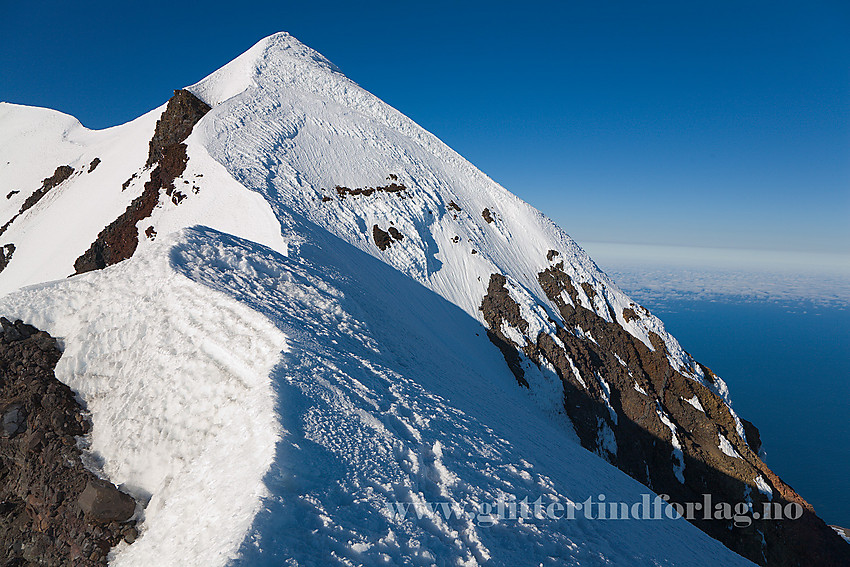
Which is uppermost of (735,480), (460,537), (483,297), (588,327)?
A: (588,327)

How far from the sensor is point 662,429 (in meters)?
28.0

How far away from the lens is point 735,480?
2669 centimetres

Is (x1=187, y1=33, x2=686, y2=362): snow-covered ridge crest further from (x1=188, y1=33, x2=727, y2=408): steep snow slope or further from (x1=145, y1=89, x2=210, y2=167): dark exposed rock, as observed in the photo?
(x1=145, y1=89, x2=210, y2=167): dark exposed rock

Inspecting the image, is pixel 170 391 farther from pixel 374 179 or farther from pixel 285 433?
pixel 374 179

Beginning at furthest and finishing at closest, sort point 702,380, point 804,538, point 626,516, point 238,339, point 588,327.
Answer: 1. point 702,380
2. point 588,327
3. point 804,538
4. point 626,516
5. point 238,339

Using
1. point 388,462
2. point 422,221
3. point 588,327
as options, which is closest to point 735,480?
point 588,327

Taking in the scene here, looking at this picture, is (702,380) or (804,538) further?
(702,380)

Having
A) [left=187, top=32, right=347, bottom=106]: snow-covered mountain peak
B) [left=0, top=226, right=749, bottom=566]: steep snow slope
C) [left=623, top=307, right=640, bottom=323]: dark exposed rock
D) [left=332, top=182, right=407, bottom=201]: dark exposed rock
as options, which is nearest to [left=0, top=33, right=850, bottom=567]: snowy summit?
[left=0, top=226, right=749, bottom=566]: steep snow slope

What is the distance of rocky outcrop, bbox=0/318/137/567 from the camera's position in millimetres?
6207

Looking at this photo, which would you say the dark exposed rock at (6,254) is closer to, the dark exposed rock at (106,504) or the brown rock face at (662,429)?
the dark exposed rock at (106,504)

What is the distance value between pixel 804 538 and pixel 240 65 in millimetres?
61992

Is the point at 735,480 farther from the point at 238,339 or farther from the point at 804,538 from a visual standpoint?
the point at 238,339

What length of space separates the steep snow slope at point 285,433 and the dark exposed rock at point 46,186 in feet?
117

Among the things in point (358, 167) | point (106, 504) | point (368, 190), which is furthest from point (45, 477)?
point (358, 167)
